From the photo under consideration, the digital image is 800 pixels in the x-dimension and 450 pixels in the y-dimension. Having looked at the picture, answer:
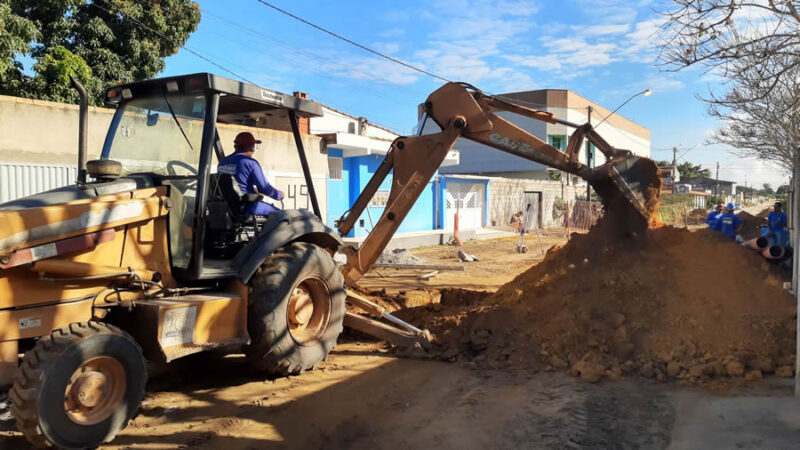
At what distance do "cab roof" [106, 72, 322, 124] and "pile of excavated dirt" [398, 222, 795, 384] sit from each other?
281cm

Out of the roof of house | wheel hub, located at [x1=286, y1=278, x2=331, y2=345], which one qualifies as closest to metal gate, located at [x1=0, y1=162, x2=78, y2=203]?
wheel hub, located at [x1=286, y1=278, x2=331, y2=345]

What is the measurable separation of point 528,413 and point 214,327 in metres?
2.44

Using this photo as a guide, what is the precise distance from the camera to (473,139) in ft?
20.5

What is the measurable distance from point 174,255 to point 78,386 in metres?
1.20

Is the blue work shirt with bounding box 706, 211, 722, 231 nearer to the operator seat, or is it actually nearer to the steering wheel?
the operator seat

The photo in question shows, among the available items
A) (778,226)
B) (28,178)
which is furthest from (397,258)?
(778,226)

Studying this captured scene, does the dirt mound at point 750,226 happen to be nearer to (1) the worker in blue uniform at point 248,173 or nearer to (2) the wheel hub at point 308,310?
(2) the wheel hub at point 308,310

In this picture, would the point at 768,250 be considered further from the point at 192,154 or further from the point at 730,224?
the point at 730,224

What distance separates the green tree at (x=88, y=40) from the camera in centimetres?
1194

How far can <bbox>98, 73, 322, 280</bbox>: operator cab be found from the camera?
4.23 metres

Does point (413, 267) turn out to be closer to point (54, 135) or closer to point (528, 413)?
point (54, 135)

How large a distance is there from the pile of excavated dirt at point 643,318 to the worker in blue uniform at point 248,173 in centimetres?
232

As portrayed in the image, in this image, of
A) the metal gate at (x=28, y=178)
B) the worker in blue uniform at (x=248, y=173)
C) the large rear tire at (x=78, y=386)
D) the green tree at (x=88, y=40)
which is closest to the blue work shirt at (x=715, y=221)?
the worker in blue uniform at (x=248, y=173)

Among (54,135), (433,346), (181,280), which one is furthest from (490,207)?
(181,280)
